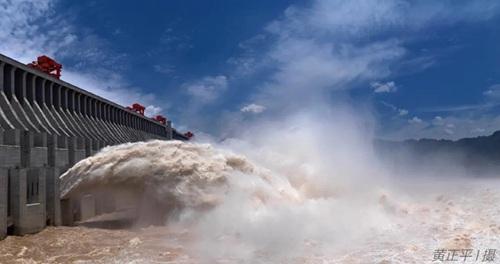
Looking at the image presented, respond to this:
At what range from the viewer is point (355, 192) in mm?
30203

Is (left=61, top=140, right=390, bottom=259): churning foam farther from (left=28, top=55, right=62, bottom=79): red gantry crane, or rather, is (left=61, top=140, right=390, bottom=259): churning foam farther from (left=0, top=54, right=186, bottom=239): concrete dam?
(left=28, top=55, right=62, bottom=79): red gantry crane

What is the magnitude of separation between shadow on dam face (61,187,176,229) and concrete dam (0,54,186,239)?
2.38 feet

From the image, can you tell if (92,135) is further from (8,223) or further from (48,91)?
(8,223)

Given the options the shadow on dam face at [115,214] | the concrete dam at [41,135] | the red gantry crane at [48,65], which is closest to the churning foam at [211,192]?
the shadow on dam face at [115,214]

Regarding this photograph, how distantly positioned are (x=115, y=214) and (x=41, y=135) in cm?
851

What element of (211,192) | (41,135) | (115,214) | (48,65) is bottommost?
(115,214)

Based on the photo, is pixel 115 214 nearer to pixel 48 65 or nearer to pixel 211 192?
pixel 211 192

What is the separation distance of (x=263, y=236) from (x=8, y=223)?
11475 millimetres

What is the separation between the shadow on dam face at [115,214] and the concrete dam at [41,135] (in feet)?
2.38

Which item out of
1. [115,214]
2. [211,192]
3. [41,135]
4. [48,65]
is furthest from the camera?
[48,65]

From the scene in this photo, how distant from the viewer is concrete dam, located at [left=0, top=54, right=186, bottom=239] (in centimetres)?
2259

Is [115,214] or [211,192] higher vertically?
[211,192]

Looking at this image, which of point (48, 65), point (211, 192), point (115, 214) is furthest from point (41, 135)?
point (48, 65)

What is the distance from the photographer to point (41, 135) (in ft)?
115
